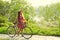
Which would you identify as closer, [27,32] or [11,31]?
[11,31]

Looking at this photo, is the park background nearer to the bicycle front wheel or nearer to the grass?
the grass

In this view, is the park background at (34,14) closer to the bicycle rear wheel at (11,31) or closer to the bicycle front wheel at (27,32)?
the bicycle front wheel at (27,32)

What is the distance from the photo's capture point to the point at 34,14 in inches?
524

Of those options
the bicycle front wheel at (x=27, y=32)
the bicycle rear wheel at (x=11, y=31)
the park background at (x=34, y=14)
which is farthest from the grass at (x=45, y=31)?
the bicycle rear wheel at (x=11, y=31)

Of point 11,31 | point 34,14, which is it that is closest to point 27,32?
point 11,31

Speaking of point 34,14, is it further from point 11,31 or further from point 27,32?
point 11,31

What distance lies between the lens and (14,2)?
13.5m

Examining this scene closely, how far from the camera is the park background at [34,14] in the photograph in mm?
13203

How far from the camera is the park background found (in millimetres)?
13203

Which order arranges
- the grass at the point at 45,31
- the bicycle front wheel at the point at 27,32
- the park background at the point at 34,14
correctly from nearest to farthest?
the bicycle front wheel at the point at 27,32
the grass at the point at 45,31
the park background at the point at 34,14

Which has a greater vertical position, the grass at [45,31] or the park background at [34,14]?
the park background at [34,14]

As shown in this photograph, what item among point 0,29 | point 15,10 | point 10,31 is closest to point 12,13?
point 15,10

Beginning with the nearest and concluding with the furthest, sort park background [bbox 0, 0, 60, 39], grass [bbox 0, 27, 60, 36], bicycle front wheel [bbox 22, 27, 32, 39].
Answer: bicycle front wheel [bbox 22, 27, 32, 39] < grass [bbox 0, 27, 60, 36] < park background [bbox 0, 0, 60, 39]

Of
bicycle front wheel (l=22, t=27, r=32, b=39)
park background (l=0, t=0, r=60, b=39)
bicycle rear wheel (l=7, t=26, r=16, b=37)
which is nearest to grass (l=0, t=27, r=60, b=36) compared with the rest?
park background (l=0, t=0, r=60, b=39)
